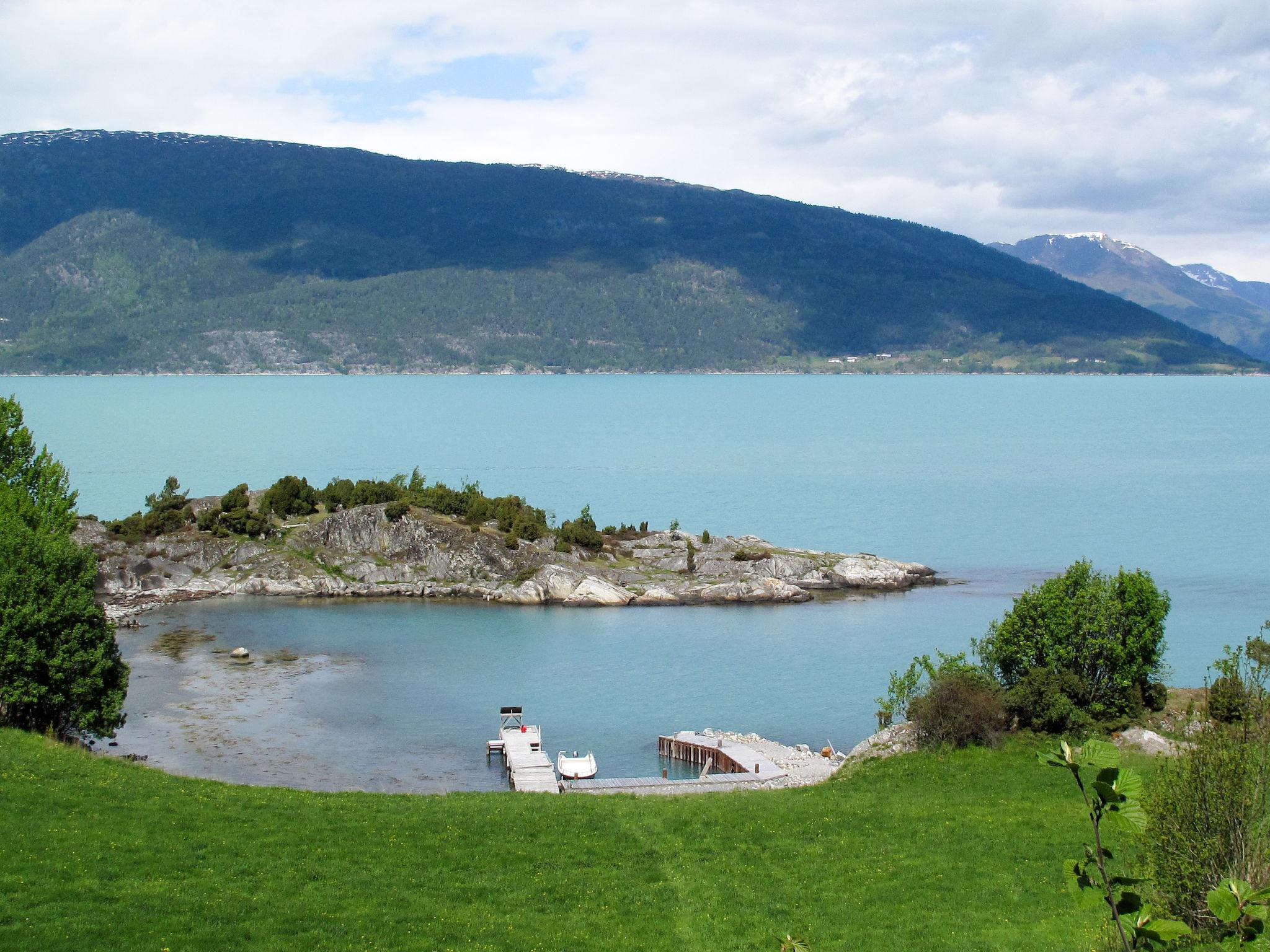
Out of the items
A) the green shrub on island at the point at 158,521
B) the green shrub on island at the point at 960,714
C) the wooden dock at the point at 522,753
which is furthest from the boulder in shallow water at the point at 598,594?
the green shrub on island at the point at 960,714

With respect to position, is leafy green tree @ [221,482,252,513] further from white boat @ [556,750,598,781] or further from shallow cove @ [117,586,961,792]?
white boat @ [556,750,598,781]

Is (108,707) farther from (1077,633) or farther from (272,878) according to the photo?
(1077,633)

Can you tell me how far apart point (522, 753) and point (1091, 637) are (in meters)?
17.9

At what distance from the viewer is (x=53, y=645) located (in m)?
31.9

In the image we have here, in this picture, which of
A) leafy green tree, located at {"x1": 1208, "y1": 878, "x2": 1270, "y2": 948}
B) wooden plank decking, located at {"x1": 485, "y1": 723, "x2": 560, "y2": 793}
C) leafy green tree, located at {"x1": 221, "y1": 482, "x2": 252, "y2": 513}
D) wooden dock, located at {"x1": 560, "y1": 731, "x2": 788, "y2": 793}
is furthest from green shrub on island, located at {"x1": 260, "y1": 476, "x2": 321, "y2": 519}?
leafy green tree, located at {"x1": 1208, "y1": 878, "x2": 1270, "y2": 948}

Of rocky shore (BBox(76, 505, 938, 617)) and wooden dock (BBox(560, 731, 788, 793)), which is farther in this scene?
rocky shore (BBox(76, 505, 938, 617))

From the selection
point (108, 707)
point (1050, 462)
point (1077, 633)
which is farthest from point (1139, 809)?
point (1050, 462)

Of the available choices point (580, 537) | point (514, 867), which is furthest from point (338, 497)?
point (514, 867)

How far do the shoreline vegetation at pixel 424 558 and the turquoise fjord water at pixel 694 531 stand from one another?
243 centimetres

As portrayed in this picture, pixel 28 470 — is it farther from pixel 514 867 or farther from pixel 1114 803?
pixel 1114 803

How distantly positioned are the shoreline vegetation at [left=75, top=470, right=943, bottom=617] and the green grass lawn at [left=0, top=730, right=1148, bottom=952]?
131ft

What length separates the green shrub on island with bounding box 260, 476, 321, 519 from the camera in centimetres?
7294

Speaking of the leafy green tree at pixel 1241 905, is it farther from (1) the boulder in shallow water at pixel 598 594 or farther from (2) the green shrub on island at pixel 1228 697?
(1) the boulder in shallow water at pixel 598 594

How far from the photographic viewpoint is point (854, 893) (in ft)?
65.6
